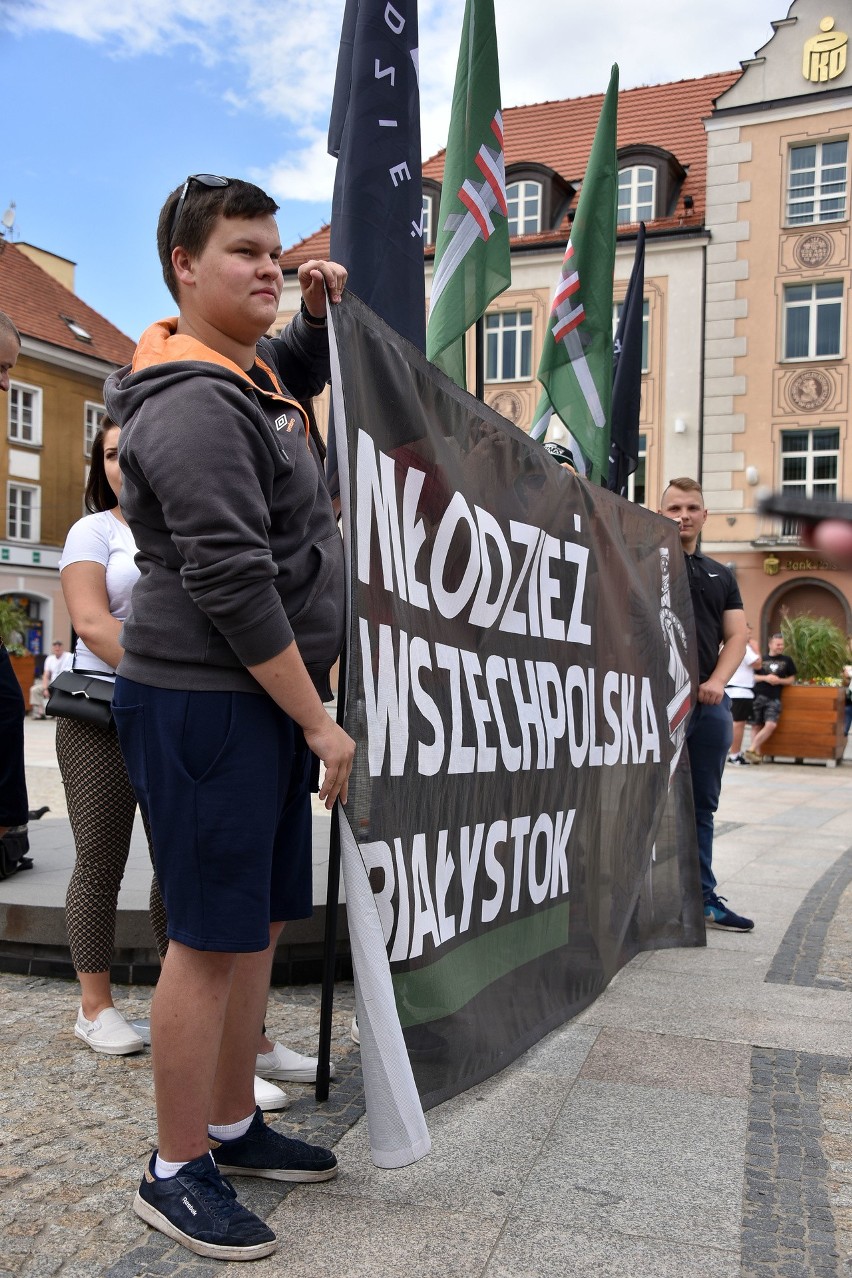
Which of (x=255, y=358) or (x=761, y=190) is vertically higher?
(x=761, y=190)

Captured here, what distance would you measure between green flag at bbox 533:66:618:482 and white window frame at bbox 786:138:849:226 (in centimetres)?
2268

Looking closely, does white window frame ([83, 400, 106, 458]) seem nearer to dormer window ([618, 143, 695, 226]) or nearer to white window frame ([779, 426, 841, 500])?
dormer window ([618, 143, 695, 226])

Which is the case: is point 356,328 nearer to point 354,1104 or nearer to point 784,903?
point 354,1104

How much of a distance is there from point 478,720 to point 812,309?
26.6 meters

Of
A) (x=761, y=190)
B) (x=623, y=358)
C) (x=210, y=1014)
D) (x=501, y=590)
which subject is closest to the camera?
(x=210, y=1014)

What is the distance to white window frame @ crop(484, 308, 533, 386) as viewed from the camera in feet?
95.2

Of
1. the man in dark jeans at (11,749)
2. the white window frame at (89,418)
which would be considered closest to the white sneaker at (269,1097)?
the man in dark jeans at (11,749)

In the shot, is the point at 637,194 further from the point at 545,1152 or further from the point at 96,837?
the point at 545,1152

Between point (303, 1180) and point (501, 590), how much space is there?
1542 mm

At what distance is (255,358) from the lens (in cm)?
252

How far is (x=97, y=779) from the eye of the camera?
3.51 m

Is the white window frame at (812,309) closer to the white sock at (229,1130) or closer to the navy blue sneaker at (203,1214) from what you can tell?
the white sock at (229,1130)

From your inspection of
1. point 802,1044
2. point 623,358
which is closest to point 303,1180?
point 802,1044

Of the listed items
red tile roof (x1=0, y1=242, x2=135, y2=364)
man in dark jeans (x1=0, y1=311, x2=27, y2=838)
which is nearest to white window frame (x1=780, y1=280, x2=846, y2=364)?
red tile roof (x1=0, y1=242, x2=135, y2=364)
